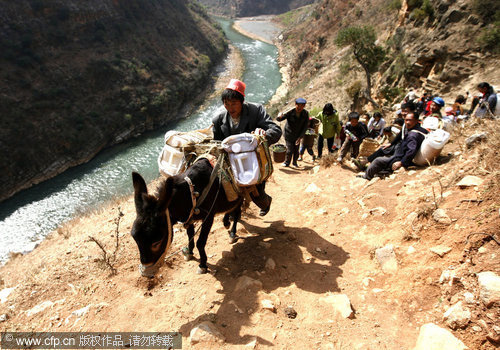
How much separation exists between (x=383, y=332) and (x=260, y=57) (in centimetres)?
4582

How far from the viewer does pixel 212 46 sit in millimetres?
42594

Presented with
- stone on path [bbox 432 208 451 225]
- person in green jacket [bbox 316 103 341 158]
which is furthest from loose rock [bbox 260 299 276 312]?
person in green jacket [bbox 316 103 341 158]

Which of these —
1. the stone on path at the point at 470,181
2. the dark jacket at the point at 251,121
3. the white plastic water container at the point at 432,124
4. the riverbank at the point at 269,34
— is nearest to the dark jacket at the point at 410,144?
the white plastic water container at the point at 432,124

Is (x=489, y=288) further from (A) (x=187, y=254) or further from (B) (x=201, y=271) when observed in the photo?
(A) (x=187, y=254)

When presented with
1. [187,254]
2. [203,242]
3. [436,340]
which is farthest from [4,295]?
[436,340]

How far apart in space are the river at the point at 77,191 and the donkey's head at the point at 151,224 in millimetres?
10494

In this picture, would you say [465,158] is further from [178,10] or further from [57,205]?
[178,10]

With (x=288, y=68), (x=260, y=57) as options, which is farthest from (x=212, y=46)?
(x=288, y=68)

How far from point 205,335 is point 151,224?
1257 mm

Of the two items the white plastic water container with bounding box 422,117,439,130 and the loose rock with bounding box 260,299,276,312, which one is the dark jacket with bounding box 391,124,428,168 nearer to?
the white plastic water container with bounding box 422,117,439,130

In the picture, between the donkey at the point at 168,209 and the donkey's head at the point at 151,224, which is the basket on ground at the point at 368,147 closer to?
the donkey at the point at 168,209

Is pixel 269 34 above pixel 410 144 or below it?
above

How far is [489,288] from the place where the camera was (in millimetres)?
2203

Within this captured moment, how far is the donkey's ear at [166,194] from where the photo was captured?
2.70m
